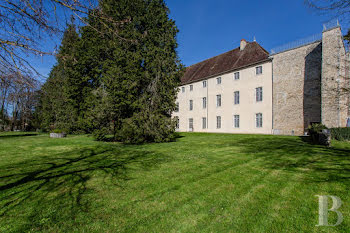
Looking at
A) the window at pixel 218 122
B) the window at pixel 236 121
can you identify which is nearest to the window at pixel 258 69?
the window at pixel 236 121

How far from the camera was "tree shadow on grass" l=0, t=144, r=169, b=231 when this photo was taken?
2.97 metres

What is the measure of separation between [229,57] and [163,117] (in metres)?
21.2

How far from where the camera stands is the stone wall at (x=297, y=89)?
19.4 m

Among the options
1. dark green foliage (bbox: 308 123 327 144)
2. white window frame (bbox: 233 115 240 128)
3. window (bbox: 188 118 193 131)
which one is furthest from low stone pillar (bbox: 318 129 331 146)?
window (bbox: 188 118 193 131)

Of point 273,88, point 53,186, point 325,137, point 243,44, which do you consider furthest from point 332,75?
point 53,186

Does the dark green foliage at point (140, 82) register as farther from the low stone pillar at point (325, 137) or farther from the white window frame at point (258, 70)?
the white window frame at point (258, 70)

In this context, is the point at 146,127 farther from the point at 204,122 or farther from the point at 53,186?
the point at 204,122

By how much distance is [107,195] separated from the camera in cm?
370

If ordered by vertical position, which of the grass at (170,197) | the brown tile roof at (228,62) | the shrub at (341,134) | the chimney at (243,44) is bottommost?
the grass at (170,197)

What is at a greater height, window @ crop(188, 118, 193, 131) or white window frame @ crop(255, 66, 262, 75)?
white window frame @ crop(255, 66, 262, 75)

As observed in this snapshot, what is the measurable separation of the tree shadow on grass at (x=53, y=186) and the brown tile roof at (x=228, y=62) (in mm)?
23552

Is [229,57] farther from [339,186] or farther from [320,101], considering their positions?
[339,186]

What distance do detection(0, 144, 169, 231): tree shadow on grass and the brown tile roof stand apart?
23.6 m

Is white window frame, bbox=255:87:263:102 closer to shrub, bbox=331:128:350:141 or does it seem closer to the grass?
shrub, bbox=331:128:350:141
